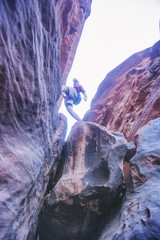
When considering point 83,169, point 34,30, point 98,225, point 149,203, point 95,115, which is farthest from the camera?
point 95,115

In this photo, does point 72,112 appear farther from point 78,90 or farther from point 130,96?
point 130,96

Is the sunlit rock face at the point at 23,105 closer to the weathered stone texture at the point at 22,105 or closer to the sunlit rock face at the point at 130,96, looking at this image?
the weathered stone texture at the point at 22,105

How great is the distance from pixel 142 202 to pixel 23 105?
283 cm

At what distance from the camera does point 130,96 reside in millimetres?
8852

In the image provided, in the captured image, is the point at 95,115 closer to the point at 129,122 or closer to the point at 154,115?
the point at 129,122

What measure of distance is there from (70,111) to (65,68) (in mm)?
3595

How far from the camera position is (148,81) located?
8305mm

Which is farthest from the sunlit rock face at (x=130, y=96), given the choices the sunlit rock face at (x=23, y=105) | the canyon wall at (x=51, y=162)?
the sunlit rock face at (x=23, y=105)

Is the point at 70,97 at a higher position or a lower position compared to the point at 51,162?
higher

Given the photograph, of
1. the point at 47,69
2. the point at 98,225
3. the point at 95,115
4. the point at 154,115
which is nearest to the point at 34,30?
the point at 47,69

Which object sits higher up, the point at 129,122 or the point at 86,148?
the point at 86,148

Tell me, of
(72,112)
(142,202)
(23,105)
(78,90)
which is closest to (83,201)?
(142,202)

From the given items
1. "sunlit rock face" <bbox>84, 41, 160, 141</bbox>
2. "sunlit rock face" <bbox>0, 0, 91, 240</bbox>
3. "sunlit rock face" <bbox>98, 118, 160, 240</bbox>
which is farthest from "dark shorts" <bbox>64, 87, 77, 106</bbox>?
"sunlit rock face" <bbox>98, 118, 160, 240</bbox>

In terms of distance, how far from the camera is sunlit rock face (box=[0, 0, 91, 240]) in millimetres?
1976
